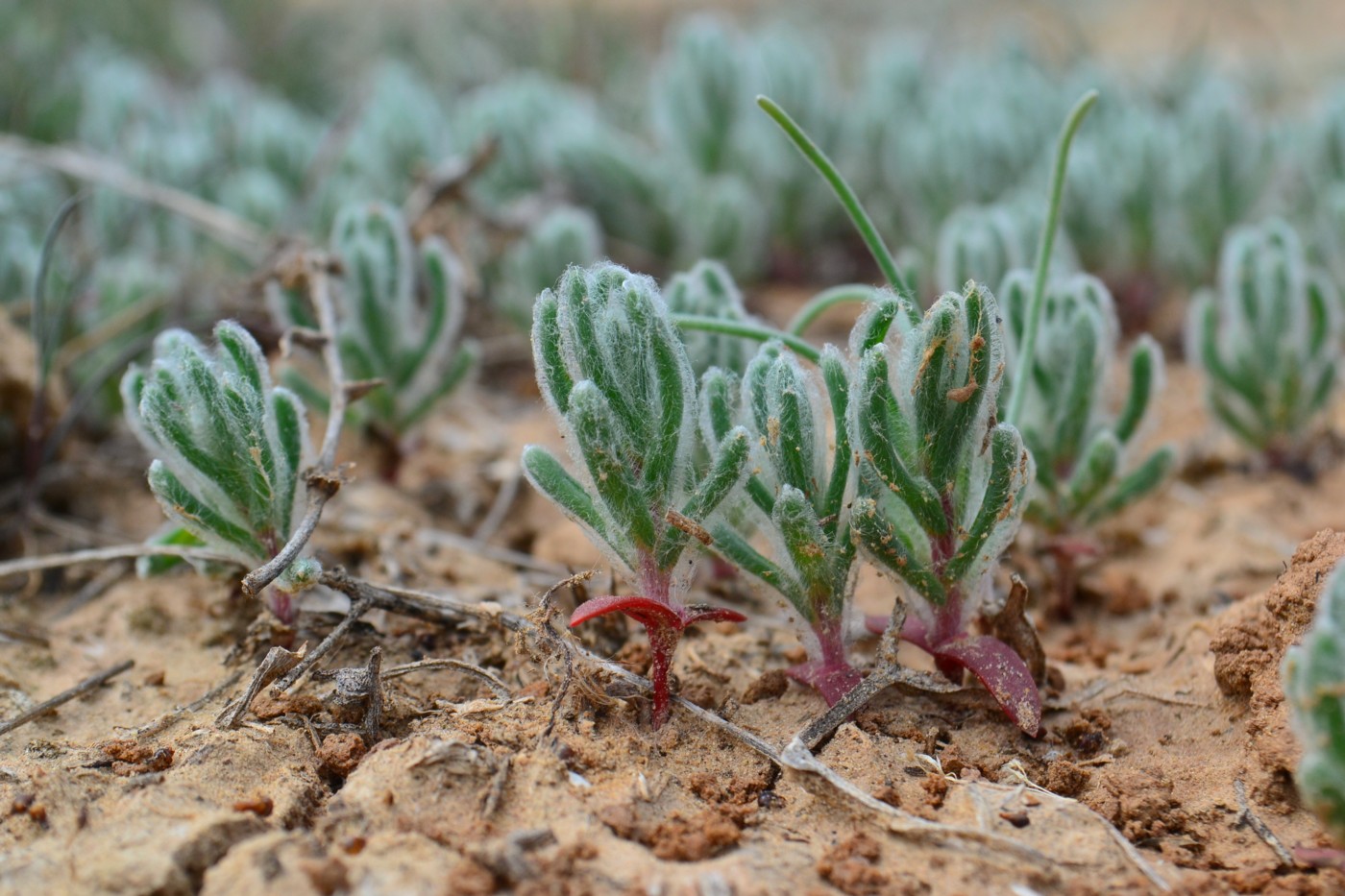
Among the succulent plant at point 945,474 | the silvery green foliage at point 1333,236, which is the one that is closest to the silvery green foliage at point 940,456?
the succulent plant at point 945,474

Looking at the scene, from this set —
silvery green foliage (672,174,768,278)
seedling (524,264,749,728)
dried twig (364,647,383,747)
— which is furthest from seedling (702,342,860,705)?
silvery green foliage (672,174,768,278)

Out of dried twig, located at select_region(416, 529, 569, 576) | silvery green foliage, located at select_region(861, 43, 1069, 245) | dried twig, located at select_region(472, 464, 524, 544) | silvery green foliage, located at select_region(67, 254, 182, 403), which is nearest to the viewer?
dried twig, located at select_region(416, 529, 569, 576)

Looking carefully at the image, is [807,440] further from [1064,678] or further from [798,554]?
[1064,678]

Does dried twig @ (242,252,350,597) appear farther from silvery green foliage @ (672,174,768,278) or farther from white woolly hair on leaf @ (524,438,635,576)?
silvery green foliage @ (672,174,768,278)

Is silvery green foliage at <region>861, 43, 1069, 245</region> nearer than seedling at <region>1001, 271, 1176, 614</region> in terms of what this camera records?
No

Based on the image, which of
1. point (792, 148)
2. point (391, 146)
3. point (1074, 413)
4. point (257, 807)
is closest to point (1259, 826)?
point (1074, 413)

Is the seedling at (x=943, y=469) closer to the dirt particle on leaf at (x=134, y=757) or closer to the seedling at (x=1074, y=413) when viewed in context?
the seedling at (x=1074, y=413)

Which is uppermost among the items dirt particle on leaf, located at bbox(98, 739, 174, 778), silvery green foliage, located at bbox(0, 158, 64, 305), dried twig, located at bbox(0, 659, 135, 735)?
silvery green foliage, located at bbox(0, 158, 64, 305)
